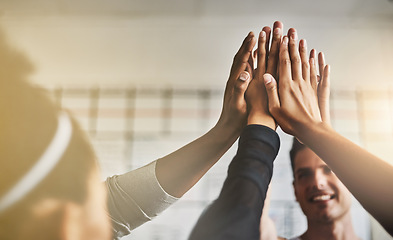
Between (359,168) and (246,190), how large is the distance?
30 centimetres

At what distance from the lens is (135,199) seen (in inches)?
36.9

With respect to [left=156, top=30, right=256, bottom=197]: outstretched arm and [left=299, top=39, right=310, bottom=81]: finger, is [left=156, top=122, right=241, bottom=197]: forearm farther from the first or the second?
[left=299, top=39, right=310, bottom=81]: finger

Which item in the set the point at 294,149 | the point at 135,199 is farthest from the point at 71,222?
the point at 294,149

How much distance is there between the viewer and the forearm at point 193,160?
96 centimetres

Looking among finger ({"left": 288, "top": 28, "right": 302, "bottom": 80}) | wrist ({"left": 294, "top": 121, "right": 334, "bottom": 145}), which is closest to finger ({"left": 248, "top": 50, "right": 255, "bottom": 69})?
finger ({"left": 288, "top": 28, "right": 302, "bottom": 80})

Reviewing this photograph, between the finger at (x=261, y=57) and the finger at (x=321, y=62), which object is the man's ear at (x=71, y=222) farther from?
the finger at (x=321, y=62)

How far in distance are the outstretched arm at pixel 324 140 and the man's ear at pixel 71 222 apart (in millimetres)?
591

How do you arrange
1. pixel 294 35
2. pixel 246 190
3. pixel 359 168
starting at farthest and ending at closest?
pixel 294 35 → pixel 359 168 → pixel 246 190

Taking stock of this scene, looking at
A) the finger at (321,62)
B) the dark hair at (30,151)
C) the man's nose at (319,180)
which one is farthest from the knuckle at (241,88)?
the dark hair at (30,151)

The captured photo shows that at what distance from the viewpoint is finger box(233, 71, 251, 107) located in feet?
3.26

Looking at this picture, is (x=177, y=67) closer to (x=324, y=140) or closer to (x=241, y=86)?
(x=241, y=86)

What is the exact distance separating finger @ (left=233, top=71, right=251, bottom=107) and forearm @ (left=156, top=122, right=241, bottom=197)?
71 mm

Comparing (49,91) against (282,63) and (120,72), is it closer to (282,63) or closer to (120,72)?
(120,72)

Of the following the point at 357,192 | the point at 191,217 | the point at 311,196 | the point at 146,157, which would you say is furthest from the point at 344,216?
the point at 146,157
